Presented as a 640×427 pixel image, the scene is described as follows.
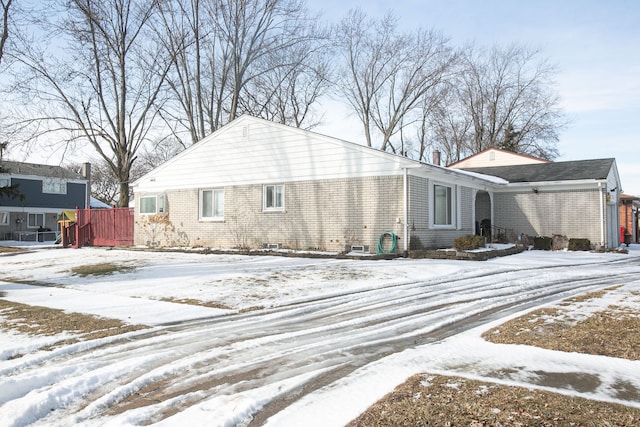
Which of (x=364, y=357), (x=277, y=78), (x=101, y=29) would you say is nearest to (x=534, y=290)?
(x=364, y=357)

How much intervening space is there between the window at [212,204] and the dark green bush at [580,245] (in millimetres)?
13396

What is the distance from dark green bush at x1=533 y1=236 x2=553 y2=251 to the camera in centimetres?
1947

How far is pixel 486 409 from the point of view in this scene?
10.9ft

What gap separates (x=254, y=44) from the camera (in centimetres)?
2917

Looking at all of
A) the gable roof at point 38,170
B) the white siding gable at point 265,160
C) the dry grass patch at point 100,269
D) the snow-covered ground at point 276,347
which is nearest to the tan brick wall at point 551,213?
the white siding gable at point 265,160

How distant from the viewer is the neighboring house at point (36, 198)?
3688 centimetres

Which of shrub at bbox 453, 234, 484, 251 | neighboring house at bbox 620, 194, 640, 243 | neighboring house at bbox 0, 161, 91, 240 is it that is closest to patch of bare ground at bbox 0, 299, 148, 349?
shrub at bbox 453, 234, 484, 251

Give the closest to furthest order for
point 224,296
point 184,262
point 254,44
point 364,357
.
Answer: point 364,357 → point 224,296 → point 184,262 → point 254,44

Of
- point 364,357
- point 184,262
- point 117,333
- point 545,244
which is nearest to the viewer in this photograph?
point 364,357

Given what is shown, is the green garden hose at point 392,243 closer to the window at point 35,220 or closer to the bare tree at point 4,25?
the bare tree at point 4,25

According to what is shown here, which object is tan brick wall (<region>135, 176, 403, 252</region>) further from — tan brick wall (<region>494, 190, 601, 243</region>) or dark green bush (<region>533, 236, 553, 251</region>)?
tan brick wall (<region>494, 190, 601, 243</region>)

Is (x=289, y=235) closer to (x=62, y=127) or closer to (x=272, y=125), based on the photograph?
(x=272, y=125)

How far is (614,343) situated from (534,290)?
13.0ft

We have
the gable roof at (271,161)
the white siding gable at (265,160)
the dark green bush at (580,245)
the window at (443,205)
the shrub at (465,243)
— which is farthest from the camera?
the dark green bush at (580,245)
